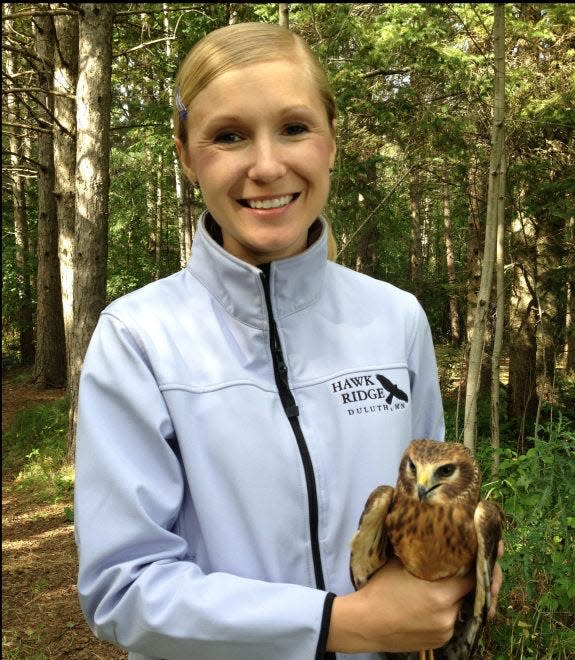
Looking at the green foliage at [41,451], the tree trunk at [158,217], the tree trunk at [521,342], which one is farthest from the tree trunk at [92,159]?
the tree trunk at [158,217]

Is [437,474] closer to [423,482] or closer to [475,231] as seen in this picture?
[423,482]

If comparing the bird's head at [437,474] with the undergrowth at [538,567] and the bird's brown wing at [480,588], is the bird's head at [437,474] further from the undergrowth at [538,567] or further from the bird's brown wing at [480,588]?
the undergrowth at [538,567]

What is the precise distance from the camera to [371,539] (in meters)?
1.45

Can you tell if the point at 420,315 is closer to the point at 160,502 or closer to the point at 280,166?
the point at 280,166

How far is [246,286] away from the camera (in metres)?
1.69

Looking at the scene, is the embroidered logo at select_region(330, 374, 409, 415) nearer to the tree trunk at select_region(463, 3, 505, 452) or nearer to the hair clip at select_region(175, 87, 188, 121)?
the hair clip at select_region(175, 87, 188, 121)

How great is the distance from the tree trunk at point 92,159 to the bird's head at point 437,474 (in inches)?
274

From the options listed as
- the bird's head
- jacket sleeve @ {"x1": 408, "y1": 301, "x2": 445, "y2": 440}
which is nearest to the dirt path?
jacket sleeve @ {"x1": 408, "y1": 301, "x2": 445, "y2": 440}

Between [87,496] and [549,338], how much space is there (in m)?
9.49

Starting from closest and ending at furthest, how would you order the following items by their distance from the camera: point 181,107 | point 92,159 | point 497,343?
point 181,107 → point 497,343 → point 92,159

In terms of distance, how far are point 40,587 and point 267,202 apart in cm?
549

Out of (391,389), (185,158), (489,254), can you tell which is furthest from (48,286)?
(391,389)

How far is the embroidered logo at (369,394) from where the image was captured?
1.69m

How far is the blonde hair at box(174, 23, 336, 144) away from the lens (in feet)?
5.32
